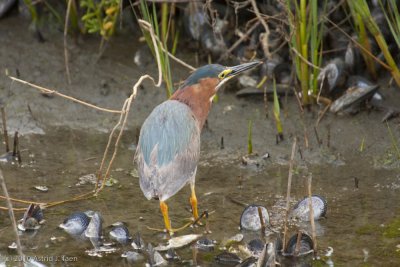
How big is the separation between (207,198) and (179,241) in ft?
2.85

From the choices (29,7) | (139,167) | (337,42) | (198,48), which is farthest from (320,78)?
(29,7)

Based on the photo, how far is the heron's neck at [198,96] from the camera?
21.0ft

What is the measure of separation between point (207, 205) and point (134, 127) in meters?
1.46

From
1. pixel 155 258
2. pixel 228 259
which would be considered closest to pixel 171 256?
pixel 155 258

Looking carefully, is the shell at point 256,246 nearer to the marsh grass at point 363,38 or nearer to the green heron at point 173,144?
the green heron at point 173,144

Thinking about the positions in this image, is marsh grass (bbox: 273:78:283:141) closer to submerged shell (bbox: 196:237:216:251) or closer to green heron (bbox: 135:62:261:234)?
green heron (bbox: 135:62:261:234)

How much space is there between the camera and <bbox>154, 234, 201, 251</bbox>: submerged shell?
5.59 meters

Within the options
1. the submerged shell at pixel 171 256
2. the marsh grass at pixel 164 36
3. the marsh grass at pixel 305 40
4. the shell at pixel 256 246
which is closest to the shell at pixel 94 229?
the submerged shell at pixel 171 256

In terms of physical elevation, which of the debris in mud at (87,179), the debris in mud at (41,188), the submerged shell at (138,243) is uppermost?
the debris in mud at (87,179)

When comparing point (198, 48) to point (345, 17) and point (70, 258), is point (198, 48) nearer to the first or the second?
point (345, 17)

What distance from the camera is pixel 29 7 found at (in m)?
8.11

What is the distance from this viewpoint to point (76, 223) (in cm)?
582

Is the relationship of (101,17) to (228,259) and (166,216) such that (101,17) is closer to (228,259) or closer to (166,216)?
(166,216)

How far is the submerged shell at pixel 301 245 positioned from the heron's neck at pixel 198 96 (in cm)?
135
